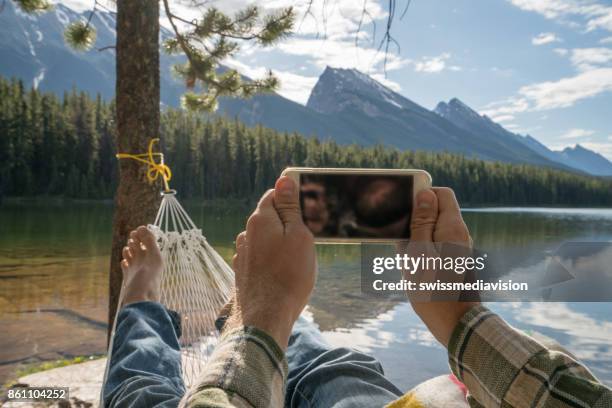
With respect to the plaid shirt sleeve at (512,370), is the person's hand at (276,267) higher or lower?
higher

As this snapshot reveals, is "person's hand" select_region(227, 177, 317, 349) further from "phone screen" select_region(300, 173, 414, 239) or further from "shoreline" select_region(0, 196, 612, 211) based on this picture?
"shoreline" select_region(0, 196, 612, 211)

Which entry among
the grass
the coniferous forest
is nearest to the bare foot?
the grass

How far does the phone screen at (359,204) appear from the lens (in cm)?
76

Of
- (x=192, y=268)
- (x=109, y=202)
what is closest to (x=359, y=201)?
(x=192, y=268)

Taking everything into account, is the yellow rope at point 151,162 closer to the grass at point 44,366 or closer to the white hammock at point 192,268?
the white hammock at point 192,268

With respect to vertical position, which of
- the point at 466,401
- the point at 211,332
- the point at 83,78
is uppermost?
the point at 83,78

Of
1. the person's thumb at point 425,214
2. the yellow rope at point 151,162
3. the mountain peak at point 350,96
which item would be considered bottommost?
the person's thumb at point 425,214

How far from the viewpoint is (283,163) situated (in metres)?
32.5

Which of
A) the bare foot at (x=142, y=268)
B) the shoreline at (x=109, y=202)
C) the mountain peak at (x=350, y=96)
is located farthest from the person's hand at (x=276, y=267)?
the mountain peak at (x=350, y=96)

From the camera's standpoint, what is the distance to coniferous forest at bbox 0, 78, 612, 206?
25.5 metres

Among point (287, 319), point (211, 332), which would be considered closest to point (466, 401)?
point (287, 319)

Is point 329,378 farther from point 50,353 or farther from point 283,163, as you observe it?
point 283,163

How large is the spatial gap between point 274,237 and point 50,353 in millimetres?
3111

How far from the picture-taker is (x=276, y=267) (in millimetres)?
717
